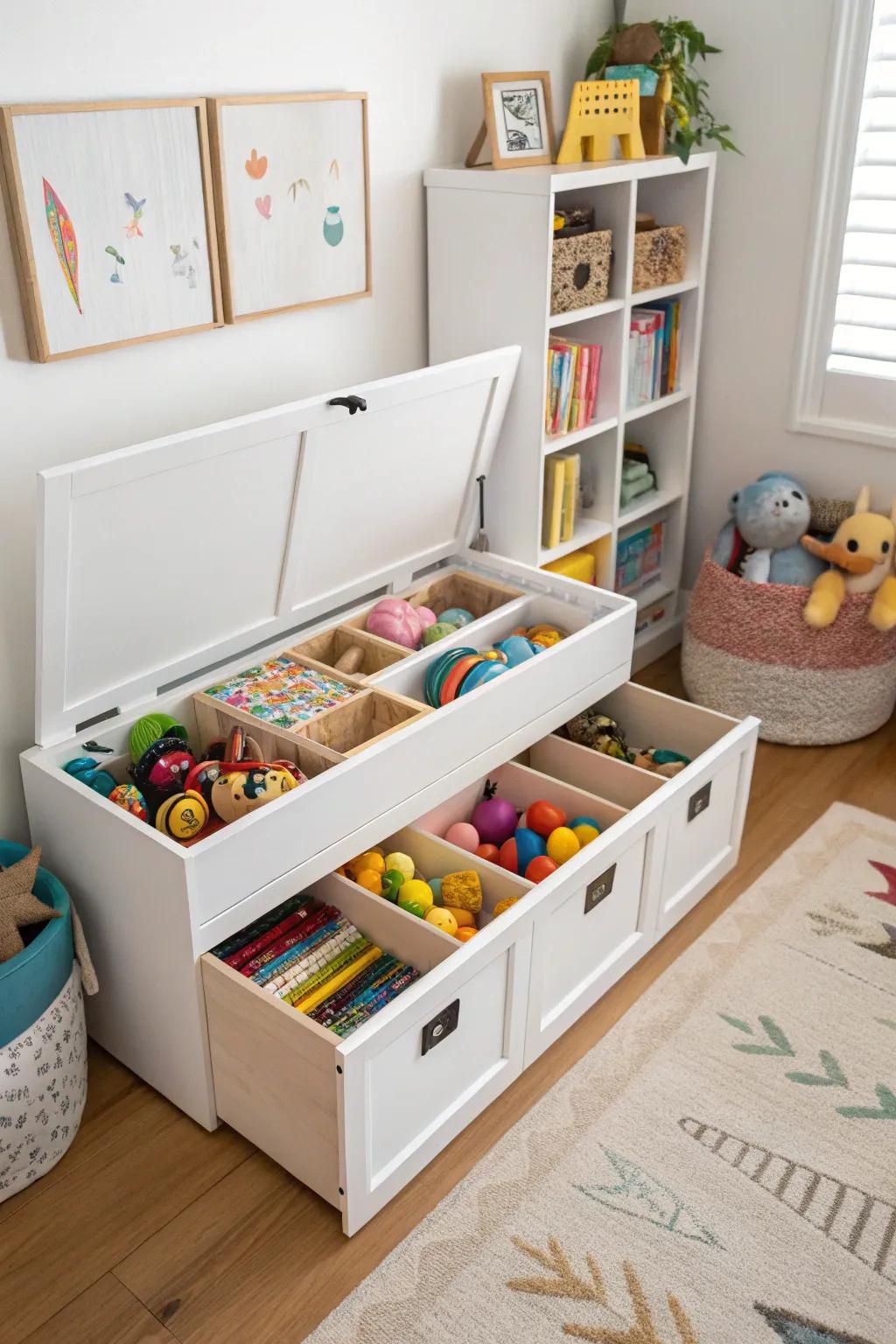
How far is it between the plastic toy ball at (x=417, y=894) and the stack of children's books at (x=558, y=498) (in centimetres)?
96

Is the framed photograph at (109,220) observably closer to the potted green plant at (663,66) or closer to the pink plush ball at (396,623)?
the pink plush ball at (396,623)

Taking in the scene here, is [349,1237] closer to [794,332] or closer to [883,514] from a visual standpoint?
[883,514]

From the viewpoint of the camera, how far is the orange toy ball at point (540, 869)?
1.98 m

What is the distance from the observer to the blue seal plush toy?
2.75m

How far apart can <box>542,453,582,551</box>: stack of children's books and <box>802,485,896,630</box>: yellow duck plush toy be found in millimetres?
560

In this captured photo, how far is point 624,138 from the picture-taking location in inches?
99.2

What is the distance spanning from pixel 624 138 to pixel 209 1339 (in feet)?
7.55

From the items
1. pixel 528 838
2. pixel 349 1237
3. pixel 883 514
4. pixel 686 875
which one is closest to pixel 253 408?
pixel 528 838

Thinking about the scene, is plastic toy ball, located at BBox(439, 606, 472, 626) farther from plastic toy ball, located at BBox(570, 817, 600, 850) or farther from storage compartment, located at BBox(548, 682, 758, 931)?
plastic toy ball, located at BBox(570, 817, 600, 850)

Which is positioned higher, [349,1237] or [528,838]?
[528,838]

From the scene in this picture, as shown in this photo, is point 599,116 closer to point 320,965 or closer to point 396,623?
point 396,623

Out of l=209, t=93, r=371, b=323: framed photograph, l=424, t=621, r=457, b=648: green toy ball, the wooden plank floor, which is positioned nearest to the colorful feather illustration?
l=209, t=93, r=371, b=323: framed photograph

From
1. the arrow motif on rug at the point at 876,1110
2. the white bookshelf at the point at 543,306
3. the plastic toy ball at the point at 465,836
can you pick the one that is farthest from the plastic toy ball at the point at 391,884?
the white bookshelf at the point at 543,306

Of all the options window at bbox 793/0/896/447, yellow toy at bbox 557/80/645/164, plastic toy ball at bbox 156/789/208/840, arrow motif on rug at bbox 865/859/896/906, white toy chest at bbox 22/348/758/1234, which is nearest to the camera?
white toy chest at bbox 22/348/758/1234
